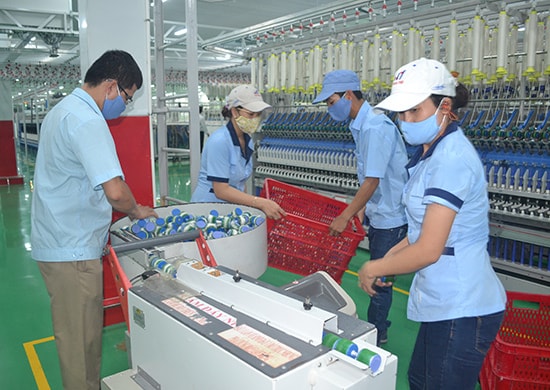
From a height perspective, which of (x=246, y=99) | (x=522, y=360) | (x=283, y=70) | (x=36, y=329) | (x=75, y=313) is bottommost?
(x=36, y=329)

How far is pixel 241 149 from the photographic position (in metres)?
2.67

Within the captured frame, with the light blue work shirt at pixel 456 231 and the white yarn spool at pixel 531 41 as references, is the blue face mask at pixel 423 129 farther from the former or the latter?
the white yarn spool at pixel 531 41

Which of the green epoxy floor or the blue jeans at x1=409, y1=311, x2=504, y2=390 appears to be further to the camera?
the green epoxy floor

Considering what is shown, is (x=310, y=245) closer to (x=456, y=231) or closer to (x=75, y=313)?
(x=456, y=231)

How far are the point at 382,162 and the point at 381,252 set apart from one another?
57 cm

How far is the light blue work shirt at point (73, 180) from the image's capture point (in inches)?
69.2

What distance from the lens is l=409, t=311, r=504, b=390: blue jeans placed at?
148 cm

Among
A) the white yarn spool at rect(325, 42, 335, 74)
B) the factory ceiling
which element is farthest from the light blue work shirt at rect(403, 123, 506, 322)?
the white yarn spool at rect(325, 42, 335, 74)

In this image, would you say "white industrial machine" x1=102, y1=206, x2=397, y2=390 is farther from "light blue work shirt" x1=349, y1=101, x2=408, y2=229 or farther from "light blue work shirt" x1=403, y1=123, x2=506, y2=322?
"light blue work shirt" x1=349, y1=101, x2=408, y2=229

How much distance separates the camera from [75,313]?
1979mm

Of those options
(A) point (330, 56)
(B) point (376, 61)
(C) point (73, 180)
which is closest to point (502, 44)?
(B) point (376, 61)

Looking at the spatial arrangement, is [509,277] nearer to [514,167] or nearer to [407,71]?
[514,167]

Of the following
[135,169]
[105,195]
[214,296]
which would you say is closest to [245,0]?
[135,169]

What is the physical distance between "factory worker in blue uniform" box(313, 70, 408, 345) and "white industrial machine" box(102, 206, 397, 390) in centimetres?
110
